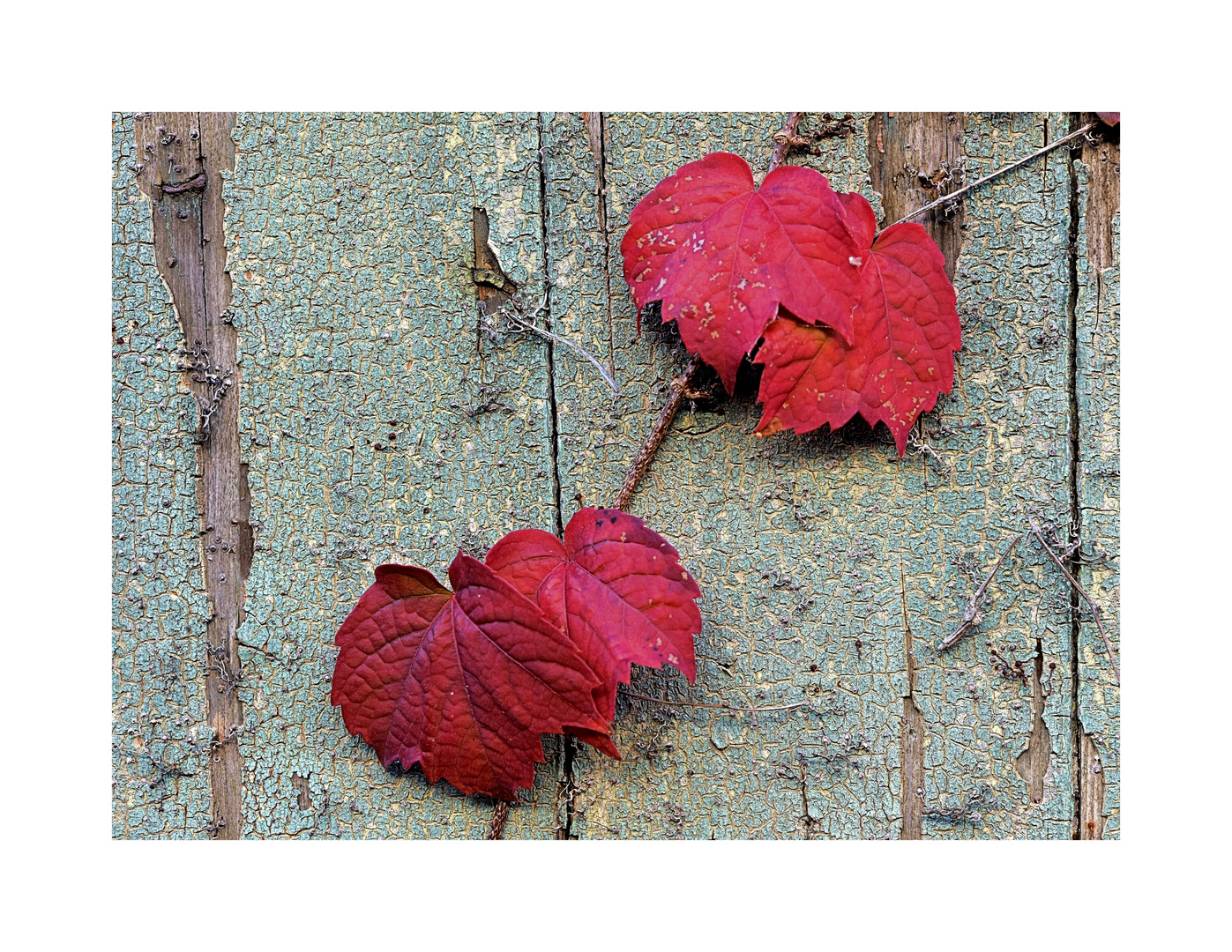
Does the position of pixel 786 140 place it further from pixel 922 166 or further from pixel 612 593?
pixel 612 593

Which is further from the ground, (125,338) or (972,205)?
(972,205)

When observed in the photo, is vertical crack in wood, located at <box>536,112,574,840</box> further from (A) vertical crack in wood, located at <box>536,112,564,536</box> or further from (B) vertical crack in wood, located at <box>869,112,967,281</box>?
(B) vertical crack in wood, located at <box>869,112,967,281</box>

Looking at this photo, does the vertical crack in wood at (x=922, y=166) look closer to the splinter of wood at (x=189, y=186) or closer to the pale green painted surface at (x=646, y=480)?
the pale green painted surface at (x=646, y=480)

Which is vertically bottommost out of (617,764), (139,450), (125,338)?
(617,764)

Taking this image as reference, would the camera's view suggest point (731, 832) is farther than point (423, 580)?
Yes

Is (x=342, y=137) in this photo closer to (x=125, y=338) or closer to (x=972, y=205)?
(x=125, y=338)
